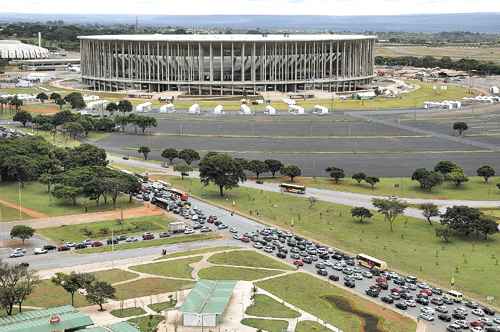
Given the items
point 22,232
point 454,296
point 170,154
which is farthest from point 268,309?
point 170,154

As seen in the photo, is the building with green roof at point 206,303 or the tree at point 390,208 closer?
the building with green roof at point 206,303

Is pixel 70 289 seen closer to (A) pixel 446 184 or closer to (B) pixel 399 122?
(A) pixel 446 184

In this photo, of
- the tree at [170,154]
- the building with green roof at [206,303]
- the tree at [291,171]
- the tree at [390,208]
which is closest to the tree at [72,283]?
the building with green roof at [206,303]

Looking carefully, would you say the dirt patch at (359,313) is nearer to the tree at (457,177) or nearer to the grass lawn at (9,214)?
the grass lawn at (9,214)

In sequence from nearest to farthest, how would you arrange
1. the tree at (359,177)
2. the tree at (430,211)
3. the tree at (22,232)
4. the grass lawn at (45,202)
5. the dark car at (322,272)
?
the dark car at (322,272)
the tree at (22,232)
the tree at (430,211)
the grass lawn at (45,202)
the tree at (359,177)

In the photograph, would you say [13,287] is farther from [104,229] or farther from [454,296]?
[454,296]

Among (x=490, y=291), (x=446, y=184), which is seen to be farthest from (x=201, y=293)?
(x=446, y=184)
